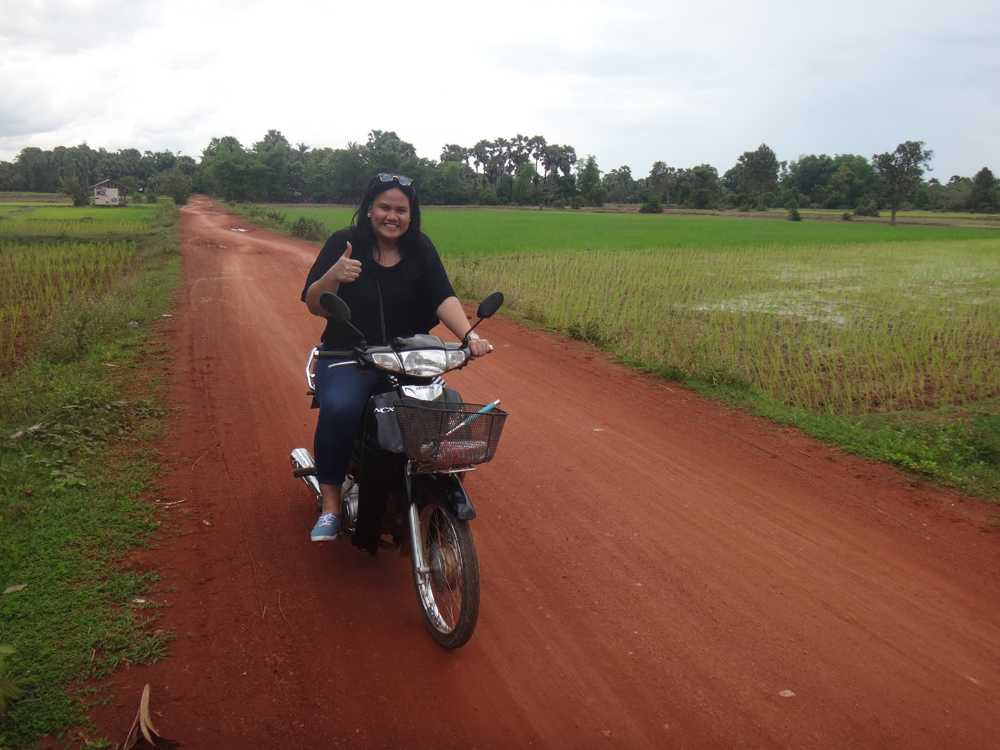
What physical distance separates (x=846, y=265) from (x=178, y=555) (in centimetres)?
2324

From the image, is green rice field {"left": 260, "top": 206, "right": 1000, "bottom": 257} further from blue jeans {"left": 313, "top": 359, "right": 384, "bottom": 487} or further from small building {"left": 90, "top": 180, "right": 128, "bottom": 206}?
small building {"left": 90, "top": 180, "right": 128, "bottom": 206}

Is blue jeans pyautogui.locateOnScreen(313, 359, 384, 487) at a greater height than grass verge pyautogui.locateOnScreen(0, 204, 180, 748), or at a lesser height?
greater

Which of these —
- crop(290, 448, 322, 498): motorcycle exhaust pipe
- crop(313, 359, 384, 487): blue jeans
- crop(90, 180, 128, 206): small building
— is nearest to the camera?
crop(313, 359, 384, 487): blue jeans

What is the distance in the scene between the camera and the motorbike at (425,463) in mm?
2738

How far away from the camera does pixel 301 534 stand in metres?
3.89

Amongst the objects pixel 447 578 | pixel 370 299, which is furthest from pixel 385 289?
pixel 447 578

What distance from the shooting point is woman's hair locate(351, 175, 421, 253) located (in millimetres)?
3357

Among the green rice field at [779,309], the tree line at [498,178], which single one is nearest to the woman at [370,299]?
the green rice field at [779,309]

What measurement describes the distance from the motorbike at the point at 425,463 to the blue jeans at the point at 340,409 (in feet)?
0.12

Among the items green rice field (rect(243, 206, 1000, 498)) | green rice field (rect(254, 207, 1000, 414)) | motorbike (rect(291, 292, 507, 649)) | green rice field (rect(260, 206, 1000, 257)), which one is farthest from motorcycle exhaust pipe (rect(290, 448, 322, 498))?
green rice field (rect(260, 206, 1000, 257))

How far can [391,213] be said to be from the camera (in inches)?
132

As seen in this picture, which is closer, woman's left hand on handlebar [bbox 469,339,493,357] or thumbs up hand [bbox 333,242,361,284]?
thumbs up hand [bbox 333,242,361,284]

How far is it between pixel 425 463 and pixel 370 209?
1.31m

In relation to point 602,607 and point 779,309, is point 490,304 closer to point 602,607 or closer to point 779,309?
point 602,607
